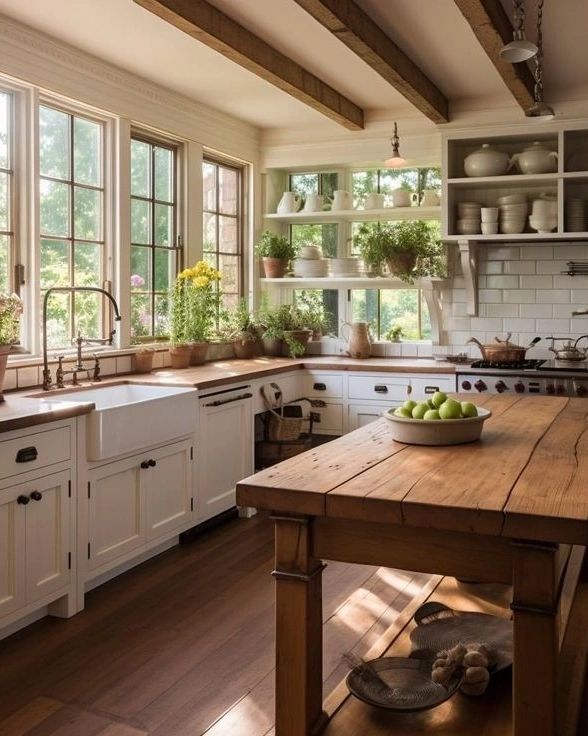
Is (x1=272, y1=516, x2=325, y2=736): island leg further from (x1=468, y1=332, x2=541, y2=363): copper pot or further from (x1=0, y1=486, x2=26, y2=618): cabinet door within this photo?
(x1=468, y1=332, x2=541, y2=363): copper pot

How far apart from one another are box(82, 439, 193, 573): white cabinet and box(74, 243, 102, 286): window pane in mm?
1188

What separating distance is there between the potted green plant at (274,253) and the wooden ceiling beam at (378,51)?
1543 millimetres

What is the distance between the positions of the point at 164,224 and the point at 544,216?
8.67 feet

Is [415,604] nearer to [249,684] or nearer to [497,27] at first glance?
[249,684]

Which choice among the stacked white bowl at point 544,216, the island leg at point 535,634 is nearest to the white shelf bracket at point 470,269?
the stacked white bowl at point 544,216

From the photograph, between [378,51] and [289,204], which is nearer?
[378,51]

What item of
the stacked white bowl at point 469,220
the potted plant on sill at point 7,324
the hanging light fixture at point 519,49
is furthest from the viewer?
the stacked white bowl at point 469,220

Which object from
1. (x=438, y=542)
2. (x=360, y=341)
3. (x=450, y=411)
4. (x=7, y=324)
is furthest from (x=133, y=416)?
(x=360, y=341)

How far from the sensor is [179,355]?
543 cm

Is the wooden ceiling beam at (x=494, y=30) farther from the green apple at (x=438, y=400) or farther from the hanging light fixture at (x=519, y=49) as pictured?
the green apple at (x=438, y=400)

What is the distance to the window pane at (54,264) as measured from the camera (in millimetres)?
4562

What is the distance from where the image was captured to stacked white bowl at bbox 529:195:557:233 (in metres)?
5.67

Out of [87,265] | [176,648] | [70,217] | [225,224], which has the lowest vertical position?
[176,648]

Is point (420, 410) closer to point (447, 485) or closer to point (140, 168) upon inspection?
point (447, 485)
